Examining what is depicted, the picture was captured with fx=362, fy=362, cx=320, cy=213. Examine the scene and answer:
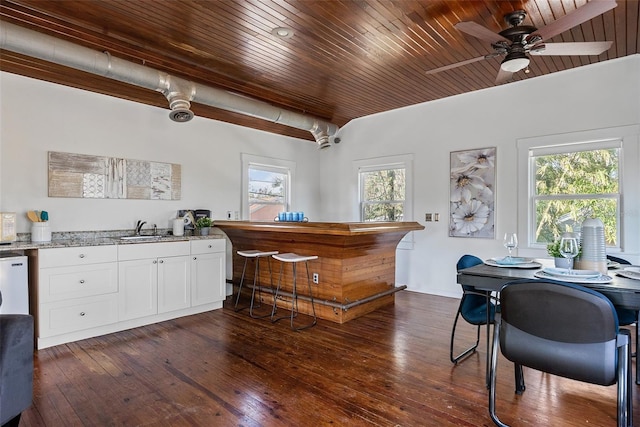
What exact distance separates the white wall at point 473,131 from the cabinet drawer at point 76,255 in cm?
379

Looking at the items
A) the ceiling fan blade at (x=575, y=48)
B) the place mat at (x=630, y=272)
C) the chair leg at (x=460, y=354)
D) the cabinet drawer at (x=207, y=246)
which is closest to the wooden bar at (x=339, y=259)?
the cabinet drawer at (x=207, y=246)

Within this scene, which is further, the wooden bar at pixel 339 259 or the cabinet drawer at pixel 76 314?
the wooden bar at pixel 339 259

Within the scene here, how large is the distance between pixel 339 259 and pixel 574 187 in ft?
9.36

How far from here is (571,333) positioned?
1.77 metres

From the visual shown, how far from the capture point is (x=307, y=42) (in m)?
3.26

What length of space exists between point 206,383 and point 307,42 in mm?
2906

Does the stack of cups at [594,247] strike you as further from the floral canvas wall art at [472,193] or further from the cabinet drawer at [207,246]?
the cabinet drawer at [207,246]

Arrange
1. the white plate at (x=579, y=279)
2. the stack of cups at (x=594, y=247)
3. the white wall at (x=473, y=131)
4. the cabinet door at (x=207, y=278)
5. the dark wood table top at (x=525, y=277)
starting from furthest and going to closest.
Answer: the cabinet door at (x=207, y=278) < the white wall at (x=473, y=131) < the stack of cups at (x=594, y=247) < the white plate at (x=579, y=279) < the dark wood table top at (x=525, y=277)

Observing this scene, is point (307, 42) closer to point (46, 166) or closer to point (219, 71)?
point (219, 71)

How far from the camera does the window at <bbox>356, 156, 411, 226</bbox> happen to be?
5621 millimetres

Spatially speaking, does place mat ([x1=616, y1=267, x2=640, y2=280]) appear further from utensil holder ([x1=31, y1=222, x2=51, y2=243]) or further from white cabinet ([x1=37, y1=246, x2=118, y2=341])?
utensil holder ([x1=31, y1=222, x2=51, y2=243])

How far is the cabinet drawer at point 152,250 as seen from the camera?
12.0ft

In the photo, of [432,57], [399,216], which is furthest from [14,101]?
[399,216]

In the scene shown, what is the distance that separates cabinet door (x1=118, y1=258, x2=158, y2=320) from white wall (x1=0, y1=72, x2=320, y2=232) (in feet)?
2.69
